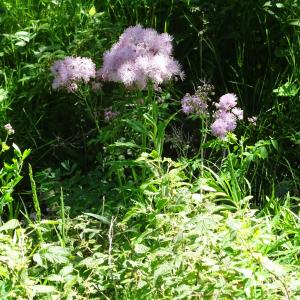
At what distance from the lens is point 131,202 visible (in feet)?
9.37

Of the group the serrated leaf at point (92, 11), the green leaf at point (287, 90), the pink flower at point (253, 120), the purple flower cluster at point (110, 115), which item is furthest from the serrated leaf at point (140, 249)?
the serrated leaf at point (92, 11)

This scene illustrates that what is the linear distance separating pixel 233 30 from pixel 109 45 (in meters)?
0.67

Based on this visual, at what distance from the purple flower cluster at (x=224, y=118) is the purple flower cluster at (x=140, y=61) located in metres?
0.26

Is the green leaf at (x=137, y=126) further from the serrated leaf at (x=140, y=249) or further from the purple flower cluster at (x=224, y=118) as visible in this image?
the serrated leaf at (x=140, y=249)

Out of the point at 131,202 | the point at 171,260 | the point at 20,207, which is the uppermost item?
the point at 171,260

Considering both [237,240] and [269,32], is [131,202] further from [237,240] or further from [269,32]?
[269,32]

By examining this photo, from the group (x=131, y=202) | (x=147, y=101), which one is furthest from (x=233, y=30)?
(x=131, y=202)

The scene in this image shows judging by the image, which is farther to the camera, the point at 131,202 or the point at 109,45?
the point at 109,45

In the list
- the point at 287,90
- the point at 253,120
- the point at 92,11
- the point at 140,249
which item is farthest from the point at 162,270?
the point at 92,11

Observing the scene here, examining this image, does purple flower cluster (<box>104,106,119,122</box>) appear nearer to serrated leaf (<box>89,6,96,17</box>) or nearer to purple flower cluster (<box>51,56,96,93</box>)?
purple flower cluster (<box>51,56,96,93</box>)

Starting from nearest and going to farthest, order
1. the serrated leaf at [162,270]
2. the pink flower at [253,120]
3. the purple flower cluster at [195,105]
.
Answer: the serrated leaf at [162,270] < the purple flower cluster at [195,105] < the pink flower at [253,120]

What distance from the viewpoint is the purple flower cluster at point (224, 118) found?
9.54 feet

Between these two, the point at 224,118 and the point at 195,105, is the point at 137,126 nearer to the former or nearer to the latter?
the point at 195,105

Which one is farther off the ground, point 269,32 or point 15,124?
point 269,32
